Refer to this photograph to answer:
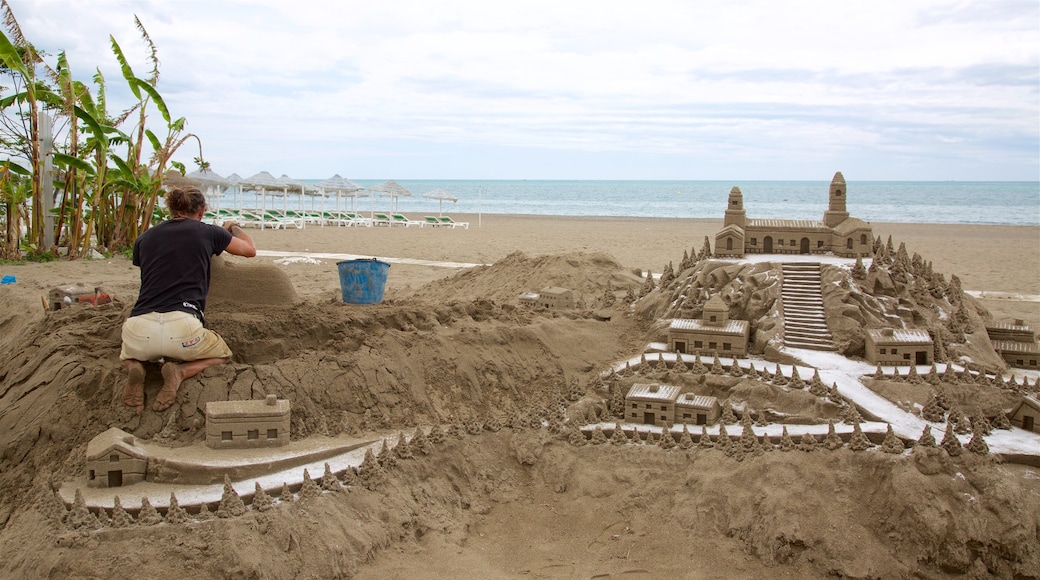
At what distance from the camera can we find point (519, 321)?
508 inches

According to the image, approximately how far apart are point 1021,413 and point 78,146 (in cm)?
1999

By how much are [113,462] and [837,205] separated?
1413 cm

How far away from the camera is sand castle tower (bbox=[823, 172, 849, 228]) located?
1653 centimetres

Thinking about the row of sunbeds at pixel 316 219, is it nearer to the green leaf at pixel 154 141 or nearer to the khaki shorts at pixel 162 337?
the green leaf at pixel 154 141

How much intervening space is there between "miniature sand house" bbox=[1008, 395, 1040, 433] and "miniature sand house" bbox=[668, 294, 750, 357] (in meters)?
3.73

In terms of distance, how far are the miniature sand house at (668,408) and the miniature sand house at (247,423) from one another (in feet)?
14.8

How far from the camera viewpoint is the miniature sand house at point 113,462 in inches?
314

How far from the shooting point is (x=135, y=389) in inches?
352

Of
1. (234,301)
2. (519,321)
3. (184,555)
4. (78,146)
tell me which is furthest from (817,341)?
(78,146)

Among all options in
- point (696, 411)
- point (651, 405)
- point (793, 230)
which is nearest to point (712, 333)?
point (696, 411)

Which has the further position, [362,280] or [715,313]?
[715,313]

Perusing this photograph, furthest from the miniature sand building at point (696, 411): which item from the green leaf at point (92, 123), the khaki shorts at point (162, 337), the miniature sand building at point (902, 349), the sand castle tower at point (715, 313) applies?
the green leaf at point (92, 123)

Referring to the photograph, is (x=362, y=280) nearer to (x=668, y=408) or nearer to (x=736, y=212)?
(x=668, y=408)

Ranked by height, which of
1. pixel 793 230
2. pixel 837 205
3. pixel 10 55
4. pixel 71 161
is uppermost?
pixel 10 55
